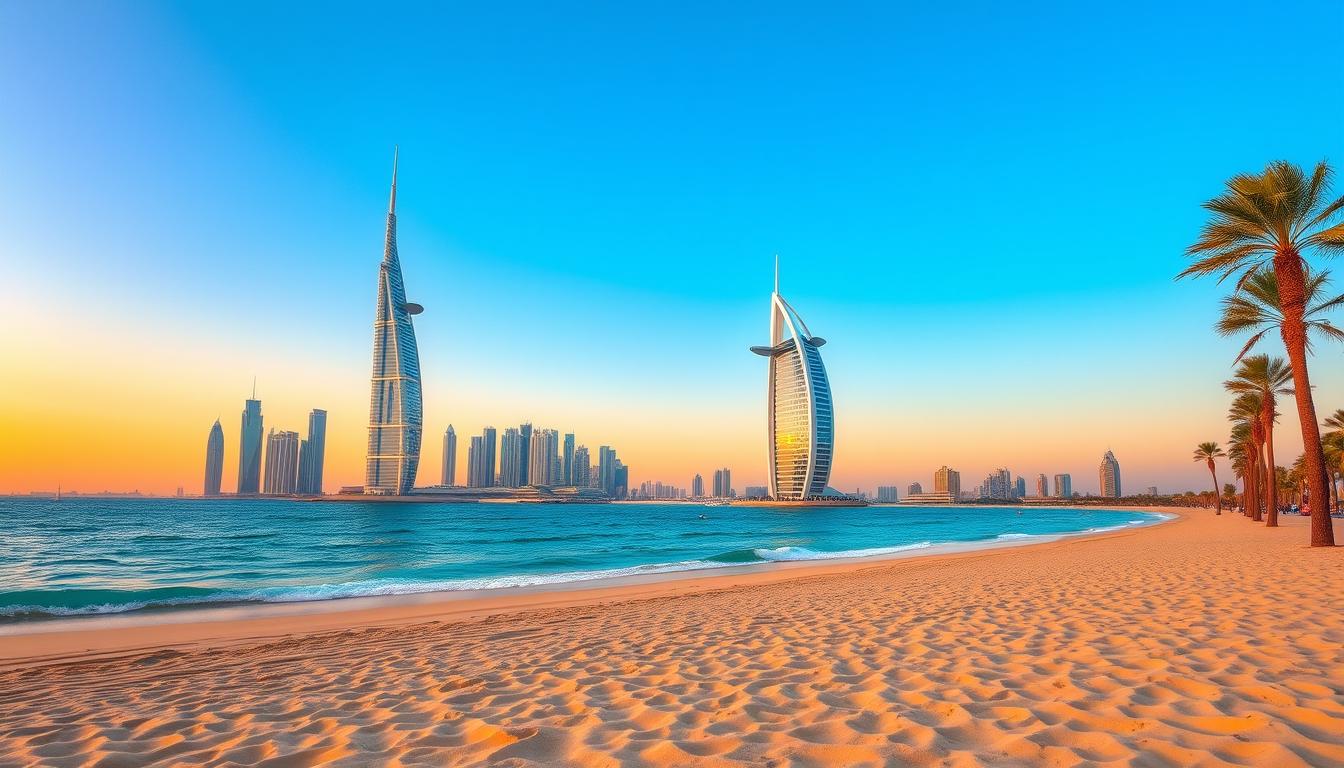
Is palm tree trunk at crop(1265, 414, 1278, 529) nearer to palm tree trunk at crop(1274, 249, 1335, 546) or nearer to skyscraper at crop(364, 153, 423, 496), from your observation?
palm tree trunk at crop(1274, 249, 1335, 546)

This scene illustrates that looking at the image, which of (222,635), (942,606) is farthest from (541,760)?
(222,635)

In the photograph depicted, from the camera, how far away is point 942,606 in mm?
9242

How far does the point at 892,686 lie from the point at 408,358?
450ft

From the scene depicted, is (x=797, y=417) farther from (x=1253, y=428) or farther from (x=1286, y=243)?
(x=1286, y=243)

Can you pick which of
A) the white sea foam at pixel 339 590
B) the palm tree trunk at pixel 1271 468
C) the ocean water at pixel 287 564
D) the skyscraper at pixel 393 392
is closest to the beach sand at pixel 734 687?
the white sea foam at pixel 339 590

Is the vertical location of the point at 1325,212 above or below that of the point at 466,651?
above

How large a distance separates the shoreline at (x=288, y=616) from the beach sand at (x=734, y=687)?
112 mm

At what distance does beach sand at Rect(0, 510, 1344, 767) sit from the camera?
11.7 ft

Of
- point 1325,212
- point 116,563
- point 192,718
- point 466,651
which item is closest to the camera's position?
point 192,718

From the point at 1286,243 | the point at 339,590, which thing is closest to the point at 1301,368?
the point at 1286,243

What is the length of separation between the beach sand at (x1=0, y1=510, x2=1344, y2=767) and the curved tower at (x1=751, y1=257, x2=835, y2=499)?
107390mm

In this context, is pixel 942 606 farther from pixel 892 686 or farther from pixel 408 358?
pixel 408 358

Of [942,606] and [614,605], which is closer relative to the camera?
[942,606]

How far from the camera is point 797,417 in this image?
118 metres
